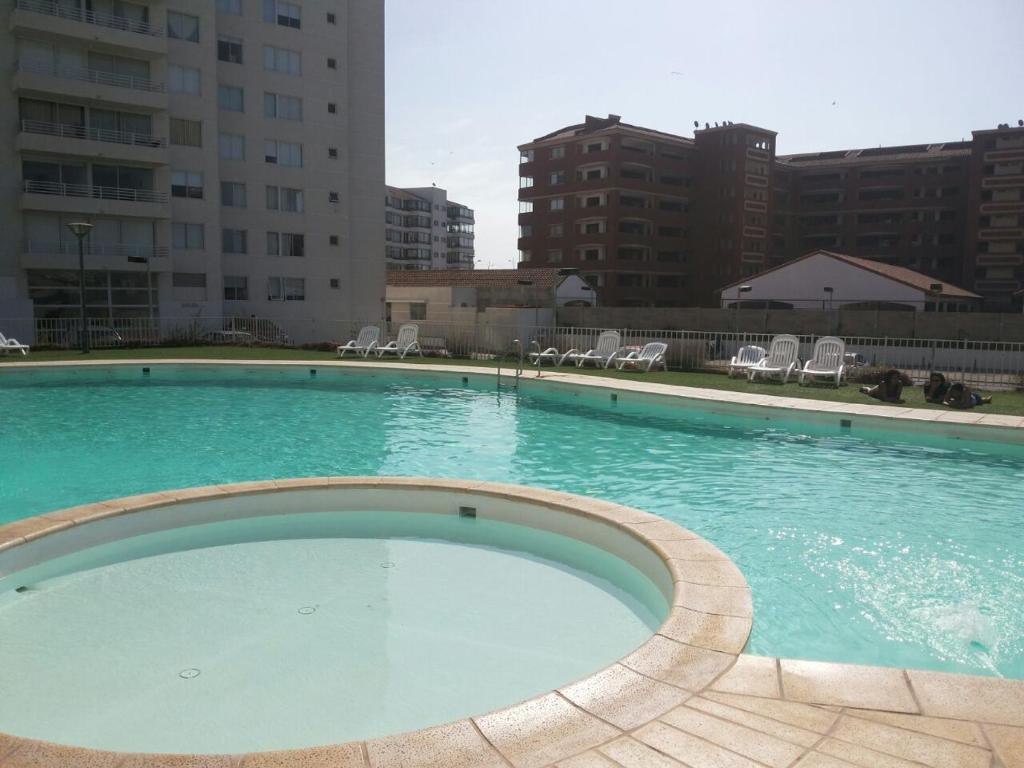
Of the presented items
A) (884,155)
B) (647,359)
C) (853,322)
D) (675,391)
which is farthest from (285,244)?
(884,155)

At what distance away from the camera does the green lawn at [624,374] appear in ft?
53.3

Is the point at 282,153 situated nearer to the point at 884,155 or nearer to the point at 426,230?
Answer: the point at 884,155

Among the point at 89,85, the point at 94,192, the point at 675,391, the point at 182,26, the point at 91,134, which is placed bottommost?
the point at 675,391

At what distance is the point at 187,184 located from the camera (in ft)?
117

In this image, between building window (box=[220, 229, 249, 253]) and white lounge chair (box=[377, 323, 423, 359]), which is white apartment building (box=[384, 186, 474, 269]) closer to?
building window (box=[220, 229, 249, 253])

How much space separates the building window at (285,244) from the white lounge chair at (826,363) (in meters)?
28.7

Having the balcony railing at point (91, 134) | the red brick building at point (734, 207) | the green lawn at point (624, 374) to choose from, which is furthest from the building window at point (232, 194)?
the red brick building at point (734, 207)

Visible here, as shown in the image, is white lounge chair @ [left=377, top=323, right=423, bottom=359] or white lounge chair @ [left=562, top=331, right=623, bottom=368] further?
white lounge chair @ [left=377, top=323, right=423, bottom=359]

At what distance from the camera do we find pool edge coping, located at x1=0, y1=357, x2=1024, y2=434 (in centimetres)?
1345

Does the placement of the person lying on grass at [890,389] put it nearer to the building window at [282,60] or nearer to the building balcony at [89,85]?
the building balcony at [89,85]

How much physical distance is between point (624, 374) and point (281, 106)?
27.5 meters

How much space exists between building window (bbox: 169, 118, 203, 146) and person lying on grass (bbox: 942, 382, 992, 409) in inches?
1302

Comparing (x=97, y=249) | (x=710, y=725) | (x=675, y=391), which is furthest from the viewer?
(x=97, y=249)

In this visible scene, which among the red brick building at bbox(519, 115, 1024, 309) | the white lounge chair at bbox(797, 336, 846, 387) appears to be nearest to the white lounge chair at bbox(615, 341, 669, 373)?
the white lounge chair at bbox(797, 336, 846, 387)
